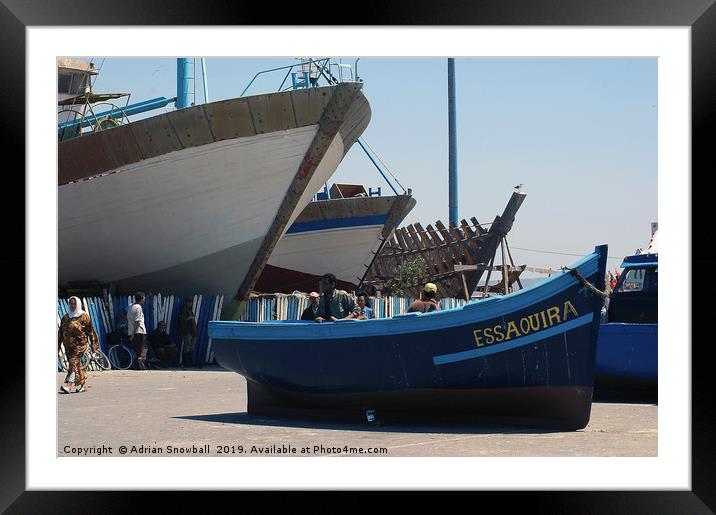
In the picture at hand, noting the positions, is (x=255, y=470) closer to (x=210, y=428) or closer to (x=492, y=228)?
(x=210, y=428)

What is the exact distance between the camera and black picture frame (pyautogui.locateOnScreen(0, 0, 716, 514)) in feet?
20.6

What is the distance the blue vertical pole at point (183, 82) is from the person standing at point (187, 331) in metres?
5.22

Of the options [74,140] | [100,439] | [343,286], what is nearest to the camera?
[100,439]

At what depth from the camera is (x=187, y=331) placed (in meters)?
18.1

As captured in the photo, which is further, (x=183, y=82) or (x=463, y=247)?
(x=463, y=247)

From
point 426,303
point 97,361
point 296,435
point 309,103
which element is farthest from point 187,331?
point 296,435

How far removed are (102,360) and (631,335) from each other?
9.27 meters

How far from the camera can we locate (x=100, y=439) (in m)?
9.09

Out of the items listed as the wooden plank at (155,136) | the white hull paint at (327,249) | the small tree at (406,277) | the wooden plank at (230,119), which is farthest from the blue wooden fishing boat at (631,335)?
the small tree at (406,277)

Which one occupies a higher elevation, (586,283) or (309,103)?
(309,103)

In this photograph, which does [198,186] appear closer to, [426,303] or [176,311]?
[176,311]
